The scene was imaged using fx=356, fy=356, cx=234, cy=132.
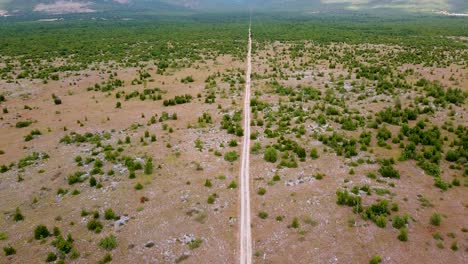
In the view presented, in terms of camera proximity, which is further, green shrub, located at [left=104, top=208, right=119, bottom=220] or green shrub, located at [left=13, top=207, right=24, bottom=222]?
green shrub, located at [left=13, top=207, right=24, bottom=222]

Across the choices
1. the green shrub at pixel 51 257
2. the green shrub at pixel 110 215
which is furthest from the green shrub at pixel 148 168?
the green shrub at pixel 51 257

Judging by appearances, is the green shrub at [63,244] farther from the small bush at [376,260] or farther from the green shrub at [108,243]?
the small bush at [376,260]

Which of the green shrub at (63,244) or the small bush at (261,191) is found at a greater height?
the small bush at (261,191)

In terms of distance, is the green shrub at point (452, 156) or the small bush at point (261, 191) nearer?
the small bush at point (261, 191)

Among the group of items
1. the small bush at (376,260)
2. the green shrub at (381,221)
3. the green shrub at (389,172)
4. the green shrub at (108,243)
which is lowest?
the green shrub at (108,243)

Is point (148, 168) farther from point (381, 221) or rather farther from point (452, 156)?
point (452, 156)

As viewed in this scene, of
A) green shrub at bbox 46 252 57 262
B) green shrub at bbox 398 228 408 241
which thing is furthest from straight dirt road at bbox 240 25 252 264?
green shrub at bbox 46 252 57 262

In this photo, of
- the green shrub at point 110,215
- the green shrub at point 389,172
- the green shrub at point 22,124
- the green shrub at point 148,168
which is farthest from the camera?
the green shrub at point 22,124

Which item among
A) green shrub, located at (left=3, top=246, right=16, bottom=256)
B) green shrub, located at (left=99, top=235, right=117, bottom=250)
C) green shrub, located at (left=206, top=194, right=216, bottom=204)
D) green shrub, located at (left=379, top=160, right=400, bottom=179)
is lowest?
green shrub, located at (left=3, top=246, right=16, bottom=256)

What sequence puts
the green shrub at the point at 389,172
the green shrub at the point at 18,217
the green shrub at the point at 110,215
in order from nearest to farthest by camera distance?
the green shrub at the point at 110,215, the green shrub at the point at 18,217, the green shrub at the point at 389,172

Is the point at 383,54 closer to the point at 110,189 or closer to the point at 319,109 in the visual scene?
the point at 319,109

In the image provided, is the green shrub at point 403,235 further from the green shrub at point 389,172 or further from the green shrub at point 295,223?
the green shrub at point 389,172

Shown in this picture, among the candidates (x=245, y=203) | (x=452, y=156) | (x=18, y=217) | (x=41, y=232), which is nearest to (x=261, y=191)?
(x=245, y=203)

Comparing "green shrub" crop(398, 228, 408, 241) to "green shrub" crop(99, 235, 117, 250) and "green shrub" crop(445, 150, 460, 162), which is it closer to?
"green shrub" crop(445, 150, 460, 162)
